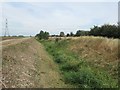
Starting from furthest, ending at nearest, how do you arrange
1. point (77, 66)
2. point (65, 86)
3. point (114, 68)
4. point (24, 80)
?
point (77, 66) < point (114, 68) < point (65, 86) < point (24, 80)

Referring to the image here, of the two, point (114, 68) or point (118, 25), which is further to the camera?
point (118, 25)

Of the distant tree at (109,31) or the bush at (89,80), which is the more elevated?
the distant tree at (109,31)

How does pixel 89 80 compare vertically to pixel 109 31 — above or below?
below

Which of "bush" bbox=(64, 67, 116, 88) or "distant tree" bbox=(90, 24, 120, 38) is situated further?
"distant tree" bbox=(90, 24, 120, 38)

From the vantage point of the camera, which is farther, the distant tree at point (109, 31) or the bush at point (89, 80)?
the distant tree at point (109, 31)

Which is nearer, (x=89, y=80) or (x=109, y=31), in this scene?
(x=89, y=80)

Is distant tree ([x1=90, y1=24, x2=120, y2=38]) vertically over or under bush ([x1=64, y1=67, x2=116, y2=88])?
over

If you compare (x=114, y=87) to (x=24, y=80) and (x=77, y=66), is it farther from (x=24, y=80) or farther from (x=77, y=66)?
(x=77, y=66)

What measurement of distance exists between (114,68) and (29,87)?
6750mm

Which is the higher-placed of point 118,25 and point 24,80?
point 118,25

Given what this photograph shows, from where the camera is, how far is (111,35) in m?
42.7

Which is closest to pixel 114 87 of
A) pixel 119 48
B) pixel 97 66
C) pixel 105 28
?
pixel 97 66

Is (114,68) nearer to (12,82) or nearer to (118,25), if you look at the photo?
(12,82)

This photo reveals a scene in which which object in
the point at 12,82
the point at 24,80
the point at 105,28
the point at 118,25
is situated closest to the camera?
the point at 12,82
